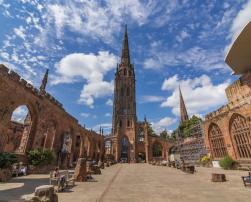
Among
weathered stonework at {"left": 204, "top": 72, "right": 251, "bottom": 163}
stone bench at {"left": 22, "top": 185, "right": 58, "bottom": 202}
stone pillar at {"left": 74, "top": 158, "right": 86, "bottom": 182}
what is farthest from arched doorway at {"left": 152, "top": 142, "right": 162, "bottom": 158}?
stone bench at {"left": 22, "top": 185, "right": 58, "bottom": 202}

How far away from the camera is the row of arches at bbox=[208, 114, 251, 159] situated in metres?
20.3

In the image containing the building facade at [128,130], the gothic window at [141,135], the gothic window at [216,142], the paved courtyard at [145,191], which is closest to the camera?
the paved courtyard at [145,191]

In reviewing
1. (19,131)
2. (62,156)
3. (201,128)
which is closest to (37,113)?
(62,156)

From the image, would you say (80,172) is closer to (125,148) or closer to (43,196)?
(43,196)

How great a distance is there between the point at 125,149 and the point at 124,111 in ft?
51.3

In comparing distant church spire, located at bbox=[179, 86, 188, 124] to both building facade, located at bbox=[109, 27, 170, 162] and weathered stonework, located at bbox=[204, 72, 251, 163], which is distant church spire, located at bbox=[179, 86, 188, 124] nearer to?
building facade, located at bbox=[109, 27, 170, 162]

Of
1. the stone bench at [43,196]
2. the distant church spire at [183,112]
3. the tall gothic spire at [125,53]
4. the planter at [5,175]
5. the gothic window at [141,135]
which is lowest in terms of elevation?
the stone bench at [43,196]

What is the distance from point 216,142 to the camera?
2691 cm

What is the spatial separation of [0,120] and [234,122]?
83.9ft

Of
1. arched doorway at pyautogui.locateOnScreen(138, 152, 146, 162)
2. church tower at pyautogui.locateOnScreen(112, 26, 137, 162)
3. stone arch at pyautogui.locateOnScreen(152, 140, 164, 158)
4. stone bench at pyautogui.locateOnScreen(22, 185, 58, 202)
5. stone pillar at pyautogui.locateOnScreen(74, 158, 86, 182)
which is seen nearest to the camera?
stone bench at pyautogui.locateOnScreen(22, 185, 58, 202)

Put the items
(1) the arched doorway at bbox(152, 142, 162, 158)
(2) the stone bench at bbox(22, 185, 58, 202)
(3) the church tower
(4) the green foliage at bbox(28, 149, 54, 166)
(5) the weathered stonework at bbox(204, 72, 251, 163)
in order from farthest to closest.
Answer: (1) the arched doorway at bbox(152, 142, 162, 158), (3) the church tower, (5) the weathered stonework at bbox(204, 72, 251, 163), (4) the green foliage at bbox(28, 149, 54, 166), (2) the stone bench at bbox(22, 185, 58, 202)

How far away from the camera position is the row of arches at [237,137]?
2033cm

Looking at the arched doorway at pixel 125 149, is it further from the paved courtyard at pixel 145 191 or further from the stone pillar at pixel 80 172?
the paved courtyard at pixel 145 191

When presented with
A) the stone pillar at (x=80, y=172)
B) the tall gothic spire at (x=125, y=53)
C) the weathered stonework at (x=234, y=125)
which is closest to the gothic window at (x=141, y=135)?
the tall gothic spire at (x=125, y=53)
